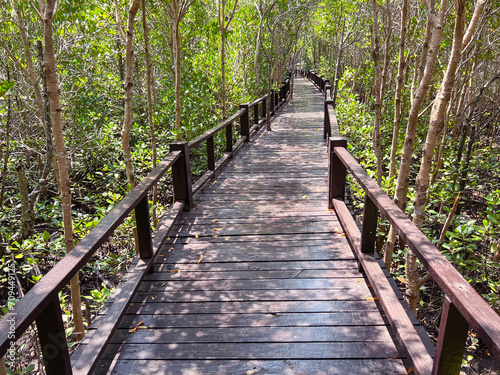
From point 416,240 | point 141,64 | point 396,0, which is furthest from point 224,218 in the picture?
point 141,64

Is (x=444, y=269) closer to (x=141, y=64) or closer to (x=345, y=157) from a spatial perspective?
(x=345, y=157)

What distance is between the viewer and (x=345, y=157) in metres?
4.15

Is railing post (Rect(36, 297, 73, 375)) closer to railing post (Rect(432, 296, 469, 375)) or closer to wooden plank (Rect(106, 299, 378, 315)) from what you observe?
wooden plank (Rect(106, 299, 378, 315))

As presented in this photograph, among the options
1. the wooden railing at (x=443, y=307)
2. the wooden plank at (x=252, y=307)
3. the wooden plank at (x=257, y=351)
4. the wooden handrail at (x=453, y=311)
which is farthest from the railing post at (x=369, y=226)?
the wooden plank at (x=257, y=351)

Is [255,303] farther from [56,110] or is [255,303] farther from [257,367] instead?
[56,110]

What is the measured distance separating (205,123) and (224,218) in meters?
5.76

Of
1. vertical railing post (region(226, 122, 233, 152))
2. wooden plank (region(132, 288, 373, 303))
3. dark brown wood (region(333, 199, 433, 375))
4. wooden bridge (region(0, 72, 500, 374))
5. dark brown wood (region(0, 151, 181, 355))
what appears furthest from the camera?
vertical railing post (region(226, 122, 233, 152))

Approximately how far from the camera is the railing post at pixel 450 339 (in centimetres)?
171

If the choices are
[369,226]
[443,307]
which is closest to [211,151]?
[369,226]

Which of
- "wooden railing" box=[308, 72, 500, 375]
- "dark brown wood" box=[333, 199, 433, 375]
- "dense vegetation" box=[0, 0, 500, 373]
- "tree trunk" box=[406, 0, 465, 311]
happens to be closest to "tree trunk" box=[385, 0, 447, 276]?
"dense vegetation" box=[0, 0, 500, 373]

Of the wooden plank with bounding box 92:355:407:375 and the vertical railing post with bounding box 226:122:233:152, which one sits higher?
the vertical railing post with bounding box 226:122:233:152

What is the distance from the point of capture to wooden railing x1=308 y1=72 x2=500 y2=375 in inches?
59.9

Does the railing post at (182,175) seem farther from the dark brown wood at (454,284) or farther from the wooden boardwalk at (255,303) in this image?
the dark brown wood at (454,284)

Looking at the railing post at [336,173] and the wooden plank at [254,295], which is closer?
the wooden plank at [254,295]
